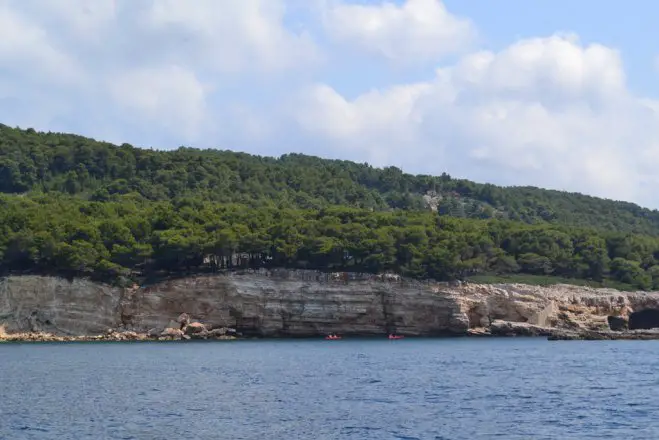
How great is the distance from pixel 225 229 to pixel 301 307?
32.7ft

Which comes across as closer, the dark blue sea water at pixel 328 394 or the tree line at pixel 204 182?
the dark blue sea water at pixel 328 394

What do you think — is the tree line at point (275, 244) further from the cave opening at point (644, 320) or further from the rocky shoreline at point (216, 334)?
the rocky shoreline at point (216, 334)

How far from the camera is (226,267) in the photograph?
84.2 meters

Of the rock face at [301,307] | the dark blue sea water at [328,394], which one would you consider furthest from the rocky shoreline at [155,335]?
the dark blue sea water at [328,394]

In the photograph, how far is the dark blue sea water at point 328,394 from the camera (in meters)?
30.2

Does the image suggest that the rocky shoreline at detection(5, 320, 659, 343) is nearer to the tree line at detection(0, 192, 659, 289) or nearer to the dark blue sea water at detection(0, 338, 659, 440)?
the tree line at detection(0, 192, 659, 289)

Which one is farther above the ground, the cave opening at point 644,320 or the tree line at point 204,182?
the tree line at point 204,182

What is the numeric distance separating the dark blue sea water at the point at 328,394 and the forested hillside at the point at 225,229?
1958 centimetres

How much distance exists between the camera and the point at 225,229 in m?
83.8

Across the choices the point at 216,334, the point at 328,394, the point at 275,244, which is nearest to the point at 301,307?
the point at 275,244

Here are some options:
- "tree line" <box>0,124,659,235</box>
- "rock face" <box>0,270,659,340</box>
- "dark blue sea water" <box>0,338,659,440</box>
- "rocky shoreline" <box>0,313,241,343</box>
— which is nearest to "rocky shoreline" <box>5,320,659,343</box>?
"rocky shoreline" <box>0,313,241,343</box>

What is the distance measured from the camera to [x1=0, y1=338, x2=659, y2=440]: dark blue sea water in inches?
1188

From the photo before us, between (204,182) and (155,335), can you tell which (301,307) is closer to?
(155,335)

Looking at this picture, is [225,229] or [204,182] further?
[204,182]
